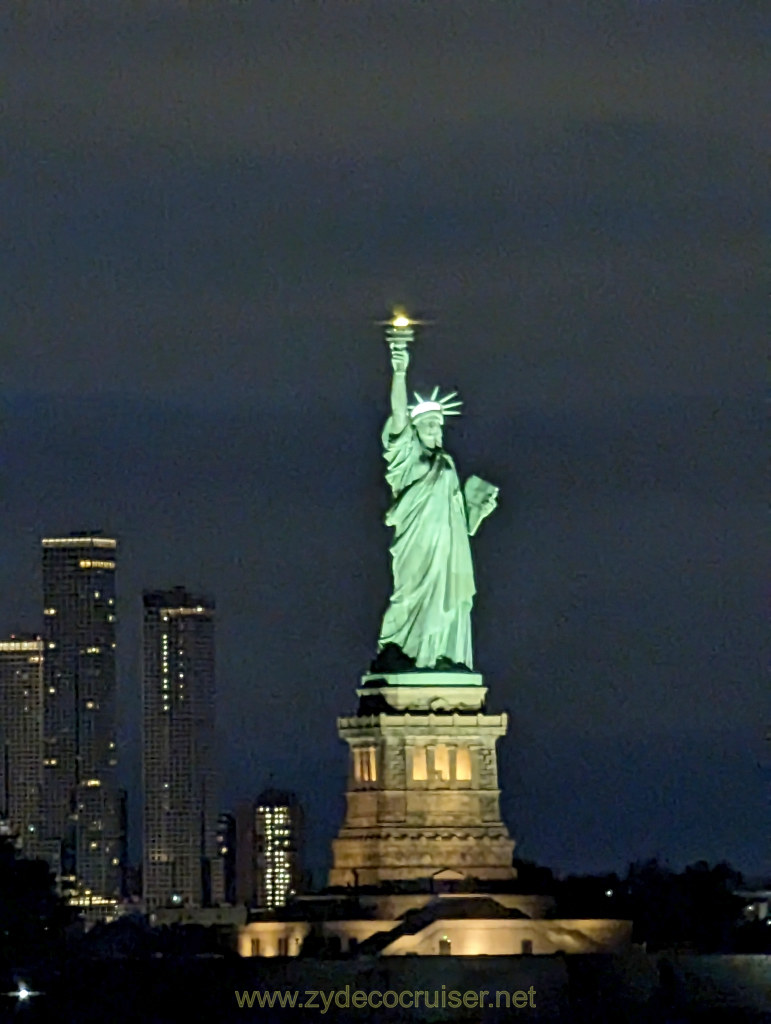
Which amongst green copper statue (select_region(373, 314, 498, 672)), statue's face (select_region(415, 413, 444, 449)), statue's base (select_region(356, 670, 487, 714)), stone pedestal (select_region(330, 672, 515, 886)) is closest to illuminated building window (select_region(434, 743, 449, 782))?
stone pedestal (select_region(330, 672, 515, 886))

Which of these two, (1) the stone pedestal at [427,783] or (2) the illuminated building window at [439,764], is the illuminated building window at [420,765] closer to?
(1) the stone pedestal at [427,783]

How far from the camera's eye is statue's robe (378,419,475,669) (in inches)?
3905

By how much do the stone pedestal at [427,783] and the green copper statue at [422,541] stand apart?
Answer: 2.11ft

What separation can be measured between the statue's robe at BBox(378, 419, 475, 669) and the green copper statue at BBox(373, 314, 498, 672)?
0.7 inches

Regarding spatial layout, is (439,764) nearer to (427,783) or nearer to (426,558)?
(427,783)

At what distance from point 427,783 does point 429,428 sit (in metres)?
6.46

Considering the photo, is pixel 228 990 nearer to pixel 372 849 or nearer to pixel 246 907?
pixel 372 849

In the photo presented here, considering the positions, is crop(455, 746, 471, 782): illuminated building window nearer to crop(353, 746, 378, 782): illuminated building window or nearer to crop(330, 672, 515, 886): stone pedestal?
crop(330, 672, 515, 886): stone pedestal

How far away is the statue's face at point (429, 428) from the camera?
324 feet

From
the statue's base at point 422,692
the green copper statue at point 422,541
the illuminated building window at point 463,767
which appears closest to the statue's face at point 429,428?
the green copper statue at point 422,541

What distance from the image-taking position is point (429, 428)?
9906 cm

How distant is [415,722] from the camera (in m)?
98.2

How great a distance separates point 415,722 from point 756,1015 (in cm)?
829

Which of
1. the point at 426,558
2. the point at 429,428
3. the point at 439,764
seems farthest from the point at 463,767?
the point at 429,428
